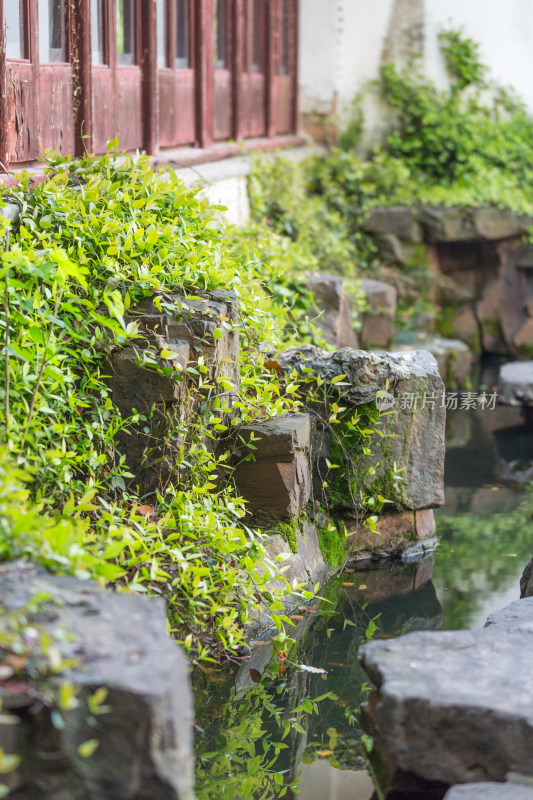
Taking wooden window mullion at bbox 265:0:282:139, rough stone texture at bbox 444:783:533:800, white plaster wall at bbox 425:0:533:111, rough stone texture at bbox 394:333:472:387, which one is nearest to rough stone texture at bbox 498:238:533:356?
rough stone texture at bbox 394:333:472:387

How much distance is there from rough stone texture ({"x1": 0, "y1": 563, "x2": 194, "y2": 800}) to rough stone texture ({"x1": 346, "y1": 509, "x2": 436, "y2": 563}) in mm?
2912

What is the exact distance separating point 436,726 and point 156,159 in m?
5.57

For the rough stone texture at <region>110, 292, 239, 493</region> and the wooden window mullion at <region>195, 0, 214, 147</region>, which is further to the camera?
the wooden window mullion at <region>195, 0, 214, 147</region>

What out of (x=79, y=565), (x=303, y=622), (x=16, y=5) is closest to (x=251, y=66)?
(x=16, y=5)

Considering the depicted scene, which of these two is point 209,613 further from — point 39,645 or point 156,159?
point 156,159

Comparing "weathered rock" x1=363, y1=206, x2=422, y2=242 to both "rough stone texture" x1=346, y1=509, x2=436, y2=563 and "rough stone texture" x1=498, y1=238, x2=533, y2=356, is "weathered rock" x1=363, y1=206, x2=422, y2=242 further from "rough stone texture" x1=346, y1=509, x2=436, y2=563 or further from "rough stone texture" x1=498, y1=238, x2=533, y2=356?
"rough stone texture" x1=346, y1=509, x2=436, y2=563

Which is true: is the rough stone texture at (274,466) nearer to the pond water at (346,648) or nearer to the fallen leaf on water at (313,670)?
the pond water at (346,648)

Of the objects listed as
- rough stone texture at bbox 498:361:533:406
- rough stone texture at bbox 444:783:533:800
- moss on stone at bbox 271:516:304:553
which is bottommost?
rough stone texture at bbox 498:361:533:406

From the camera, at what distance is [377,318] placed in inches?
344

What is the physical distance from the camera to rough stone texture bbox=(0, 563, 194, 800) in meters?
2.12

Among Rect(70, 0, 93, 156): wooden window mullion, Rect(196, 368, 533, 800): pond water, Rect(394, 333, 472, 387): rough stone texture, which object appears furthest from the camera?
Rect(394, 333, 472, 387): rough stone texture

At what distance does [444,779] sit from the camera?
9.06 feet

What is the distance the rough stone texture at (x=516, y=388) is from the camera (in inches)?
324

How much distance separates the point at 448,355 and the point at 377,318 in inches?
39.1
